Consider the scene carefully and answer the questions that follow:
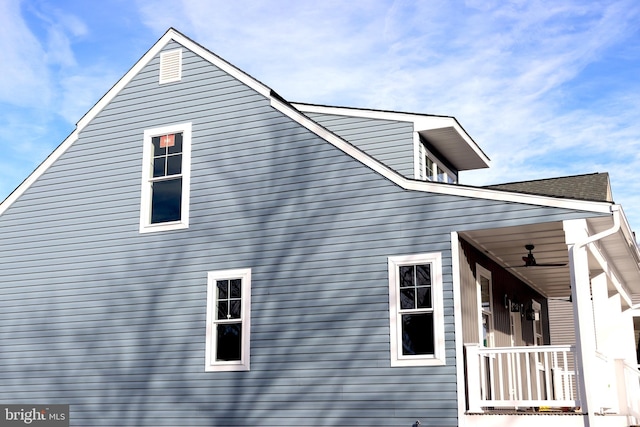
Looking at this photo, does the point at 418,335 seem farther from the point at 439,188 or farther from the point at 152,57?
the point at 152,57

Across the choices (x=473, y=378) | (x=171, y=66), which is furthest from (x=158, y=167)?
(x=473, y=378)

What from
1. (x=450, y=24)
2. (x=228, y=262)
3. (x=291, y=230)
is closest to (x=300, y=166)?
(x=291, y=230)

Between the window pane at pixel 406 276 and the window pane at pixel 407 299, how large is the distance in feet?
0.29

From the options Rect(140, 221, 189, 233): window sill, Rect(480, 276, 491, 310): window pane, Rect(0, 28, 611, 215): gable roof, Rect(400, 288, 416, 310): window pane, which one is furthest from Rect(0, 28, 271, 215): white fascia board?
Rect(480, 276, 491, 310): window pane

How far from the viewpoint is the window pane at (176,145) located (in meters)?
14.1

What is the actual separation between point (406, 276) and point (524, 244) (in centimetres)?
247

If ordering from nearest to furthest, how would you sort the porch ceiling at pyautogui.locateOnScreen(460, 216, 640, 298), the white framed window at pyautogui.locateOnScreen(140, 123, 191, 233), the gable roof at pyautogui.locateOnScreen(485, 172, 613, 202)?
the porch ceiling at pyautogui.locateOnScreen(460, 216, 640, 298) < the gable roof at pyautogui.locateOnScreen(485, 172, 613, 202) < the white framed window at pyautogui.locateOnScreen(140, 123, 191, 233)

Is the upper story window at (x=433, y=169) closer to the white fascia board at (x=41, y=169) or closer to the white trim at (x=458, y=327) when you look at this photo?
the white trim at (x=458, y=327)

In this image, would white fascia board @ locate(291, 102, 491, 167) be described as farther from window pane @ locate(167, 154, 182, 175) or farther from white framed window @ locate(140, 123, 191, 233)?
window pane @ locate(167, 154, 182, 175)

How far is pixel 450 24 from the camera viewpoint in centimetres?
1447

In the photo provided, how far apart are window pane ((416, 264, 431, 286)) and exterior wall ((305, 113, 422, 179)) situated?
10.5ft

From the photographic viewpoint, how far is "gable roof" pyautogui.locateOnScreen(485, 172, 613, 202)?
43.9 feet

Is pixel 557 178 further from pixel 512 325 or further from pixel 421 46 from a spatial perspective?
pixel 421 46

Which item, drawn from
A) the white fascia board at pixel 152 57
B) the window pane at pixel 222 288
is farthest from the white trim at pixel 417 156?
the window pane at pixel 222 288
